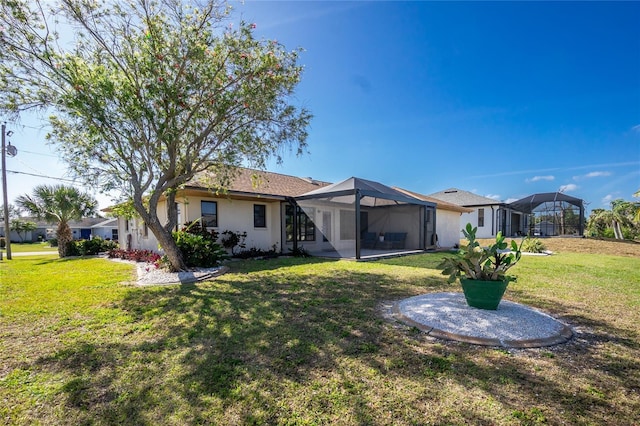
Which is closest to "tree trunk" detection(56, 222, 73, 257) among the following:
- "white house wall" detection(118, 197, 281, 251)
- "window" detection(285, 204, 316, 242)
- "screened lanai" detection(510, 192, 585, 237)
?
"white house wall" detection(118, 197, 281, 251)

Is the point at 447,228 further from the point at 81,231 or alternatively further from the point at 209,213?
the point at 81,231

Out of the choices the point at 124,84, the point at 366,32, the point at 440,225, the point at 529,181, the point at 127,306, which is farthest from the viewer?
the point at 529,181

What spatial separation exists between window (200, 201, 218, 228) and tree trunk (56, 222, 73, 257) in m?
9.41

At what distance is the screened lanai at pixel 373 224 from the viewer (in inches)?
555

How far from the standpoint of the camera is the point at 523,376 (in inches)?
105

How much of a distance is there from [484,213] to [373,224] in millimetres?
11351

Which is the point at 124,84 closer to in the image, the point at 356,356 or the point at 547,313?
the point at 356,356

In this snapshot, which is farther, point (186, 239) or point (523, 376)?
point (186, 239)

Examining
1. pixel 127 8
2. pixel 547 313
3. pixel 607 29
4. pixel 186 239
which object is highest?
pixel 607 29

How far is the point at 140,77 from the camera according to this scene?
680cm

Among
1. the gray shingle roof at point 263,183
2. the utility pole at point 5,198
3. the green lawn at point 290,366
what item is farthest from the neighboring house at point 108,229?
the green lawn at point 290,366

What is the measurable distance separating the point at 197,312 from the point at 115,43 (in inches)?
256

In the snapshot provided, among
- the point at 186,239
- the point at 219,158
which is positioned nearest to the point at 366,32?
the point at 219,158

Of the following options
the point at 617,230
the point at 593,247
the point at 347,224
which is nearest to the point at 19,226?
the point at 347,224
